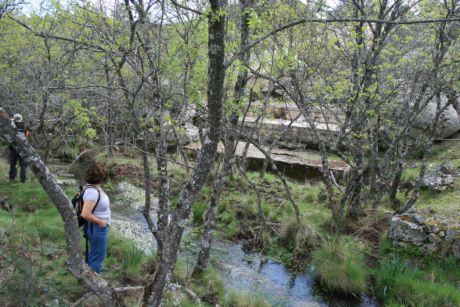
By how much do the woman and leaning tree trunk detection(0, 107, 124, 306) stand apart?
1181 mm

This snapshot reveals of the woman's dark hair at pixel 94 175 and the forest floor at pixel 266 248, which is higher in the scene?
the woman's dark hair at pixel 94 175

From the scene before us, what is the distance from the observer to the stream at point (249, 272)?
6.96m

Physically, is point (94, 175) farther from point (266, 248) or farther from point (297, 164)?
point (297, 164)

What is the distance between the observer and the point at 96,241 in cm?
511

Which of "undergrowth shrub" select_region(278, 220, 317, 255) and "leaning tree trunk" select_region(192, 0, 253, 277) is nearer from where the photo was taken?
"leaning tree trunk" select_region(192, 0, 253, 277)

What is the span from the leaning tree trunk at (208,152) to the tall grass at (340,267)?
4.30 metres

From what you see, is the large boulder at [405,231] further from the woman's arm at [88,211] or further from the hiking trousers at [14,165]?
the hiking trousers at [14,165]

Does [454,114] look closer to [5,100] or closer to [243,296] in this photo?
[243,296]

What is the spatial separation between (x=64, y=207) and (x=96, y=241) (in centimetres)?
171

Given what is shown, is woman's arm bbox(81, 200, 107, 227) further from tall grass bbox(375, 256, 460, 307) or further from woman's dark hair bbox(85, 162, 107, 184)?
tall grass bbox(375, 256, 460, 307)

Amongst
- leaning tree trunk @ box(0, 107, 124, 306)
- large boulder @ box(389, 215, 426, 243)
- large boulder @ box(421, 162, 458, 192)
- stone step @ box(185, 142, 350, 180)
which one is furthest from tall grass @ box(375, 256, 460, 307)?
stone step @ box(185, 142, 350, 180)

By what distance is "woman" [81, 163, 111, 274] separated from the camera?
482cm

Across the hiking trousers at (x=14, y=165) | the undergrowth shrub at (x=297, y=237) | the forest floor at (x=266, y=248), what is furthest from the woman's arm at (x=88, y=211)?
the hiking trousers at (x=14, y=165)

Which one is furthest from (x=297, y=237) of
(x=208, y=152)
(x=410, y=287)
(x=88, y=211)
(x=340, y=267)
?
(x=208, y=152)
